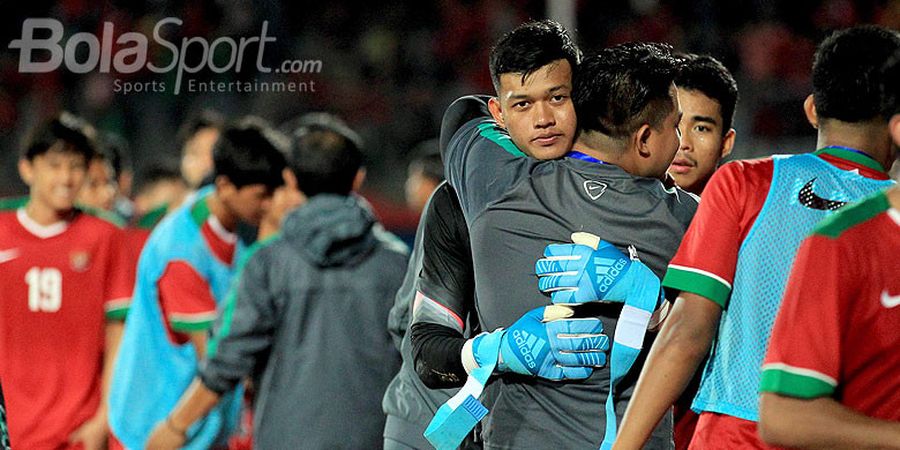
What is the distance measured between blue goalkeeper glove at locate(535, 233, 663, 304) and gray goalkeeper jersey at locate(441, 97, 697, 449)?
2.2 inches

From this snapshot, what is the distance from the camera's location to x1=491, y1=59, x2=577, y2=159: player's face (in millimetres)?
3160

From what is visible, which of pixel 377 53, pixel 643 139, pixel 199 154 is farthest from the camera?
pixel 377 53

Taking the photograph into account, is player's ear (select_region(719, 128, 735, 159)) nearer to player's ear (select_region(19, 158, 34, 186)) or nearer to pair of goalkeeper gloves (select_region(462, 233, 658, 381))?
pair of goalkeeper gloves (select_region(462, 233, 658, 381))

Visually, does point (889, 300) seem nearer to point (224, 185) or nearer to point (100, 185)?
point (224, 185)

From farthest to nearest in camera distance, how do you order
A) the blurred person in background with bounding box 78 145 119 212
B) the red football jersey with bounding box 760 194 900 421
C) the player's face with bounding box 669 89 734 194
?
the blurred person in background with bounding box 78 145 119 212
the player's face with bounding box 669 89 734 194
the red football jersey with bounding box 760 194 900 421

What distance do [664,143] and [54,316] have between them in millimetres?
3627

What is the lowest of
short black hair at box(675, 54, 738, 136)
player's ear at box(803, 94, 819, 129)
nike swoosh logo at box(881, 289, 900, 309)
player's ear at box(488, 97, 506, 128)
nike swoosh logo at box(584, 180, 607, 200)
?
nike swoosh logo at box(881, 289, 900, 309)

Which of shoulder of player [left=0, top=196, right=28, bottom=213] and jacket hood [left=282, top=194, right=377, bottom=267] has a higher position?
jacket hood [left=282, top=194, right=377, bottom=267]

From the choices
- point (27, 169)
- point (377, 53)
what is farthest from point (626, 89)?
point (377, 53)

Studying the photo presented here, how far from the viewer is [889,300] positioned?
2.21m

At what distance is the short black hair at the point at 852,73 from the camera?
8.91 feet

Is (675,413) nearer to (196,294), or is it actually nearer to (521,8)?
(196,294)

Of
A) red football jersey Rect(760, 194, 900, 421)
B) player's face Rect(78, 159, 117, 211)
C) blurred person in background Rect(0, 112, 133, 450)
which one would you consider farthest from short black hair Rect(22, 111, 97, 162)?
red football jersey Rect(760, 194, 900, 421)

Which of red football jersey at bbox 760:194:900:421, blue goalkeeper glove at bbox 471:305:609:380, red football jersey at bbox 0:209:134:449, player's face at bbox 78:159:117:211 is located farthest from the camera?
player's face at bbox 78:159:117:211
